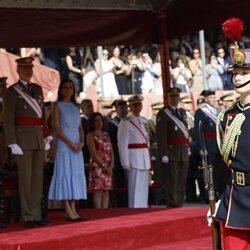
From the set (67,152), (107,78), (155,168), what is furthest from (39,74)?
(67,152)

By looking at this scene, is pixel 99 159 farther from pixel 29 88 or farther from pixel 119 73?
pixel 119 73

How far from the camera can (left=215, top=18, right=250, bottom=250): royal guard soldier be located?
594 cm

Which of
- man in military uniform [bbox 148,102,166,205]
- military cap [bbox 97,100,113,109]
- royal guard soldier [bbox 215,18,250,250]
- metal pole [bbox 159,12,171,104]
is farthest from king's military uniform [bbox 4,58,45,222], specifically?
man in military uniform [bbox 148,102,166,205]

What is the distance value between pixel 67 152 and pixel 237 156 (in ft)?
12.9

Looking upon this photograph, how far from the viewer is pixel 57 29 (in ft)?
38.2

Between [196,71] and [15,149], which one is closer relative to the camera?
[15,149]

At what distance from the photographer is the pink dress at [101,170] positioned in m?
11.5

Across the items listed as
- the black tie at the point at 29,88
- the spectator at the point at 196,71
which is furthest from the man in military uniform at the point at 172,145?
the spectator at the point at 196,71

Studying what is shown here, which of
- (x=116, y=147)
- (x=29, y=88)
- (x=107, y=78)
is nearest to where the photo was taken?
(x=29, y=88)

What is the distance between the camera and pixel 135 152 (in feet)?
39.6

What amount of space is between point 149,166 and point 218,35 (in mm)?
11409

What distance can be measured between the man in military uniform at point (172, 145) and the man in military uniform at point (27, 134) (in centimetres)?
310

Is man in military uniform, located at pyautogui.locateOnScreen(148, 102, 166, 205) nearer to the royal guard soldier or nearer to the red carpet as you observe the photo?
the red carpet

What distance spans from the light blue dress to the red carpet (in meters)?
0.31
